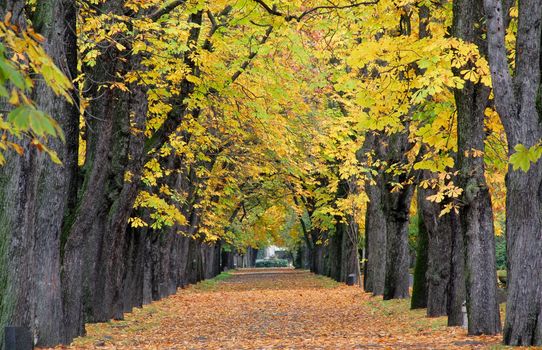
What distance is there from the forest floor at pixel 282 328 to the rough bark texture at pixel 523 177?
705 mm

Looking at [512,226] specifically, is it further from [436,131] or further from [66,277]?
[66,277]

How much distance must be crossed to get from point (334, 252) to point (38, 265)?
136 feet

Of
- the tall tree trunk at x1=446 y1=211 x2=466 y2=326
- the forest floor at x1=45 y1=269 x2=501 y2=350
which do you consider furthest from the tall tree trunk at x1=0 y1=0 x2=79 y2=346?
the tall tree trunk at x1=446 y1=211 x2=466 y2=326

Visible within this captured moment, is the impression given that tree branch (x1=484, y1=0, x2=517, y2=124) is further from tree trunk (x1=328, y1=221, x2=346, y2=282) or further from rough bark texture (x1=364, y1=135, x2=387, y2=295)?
tree trunk (x1=328, y1=221, x2=346, y2=282)

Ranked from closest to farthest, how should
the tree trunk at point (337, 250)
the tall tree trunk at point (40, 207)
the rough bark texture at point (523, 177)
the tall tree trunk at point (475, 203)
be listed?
the tall tree trunk at point (40, 207) < the rough bark texture at point (523, 177) < the tall tree trunk at point (475, 203) < the tree trunk at point (337, 250)

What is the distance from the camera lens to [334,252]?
56.2 meters

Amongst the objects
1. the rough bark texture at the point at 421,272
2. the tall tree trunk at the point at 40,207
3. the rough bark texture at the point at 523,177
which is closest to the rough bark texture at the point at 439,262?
the rough bark texture at the point at 421,272

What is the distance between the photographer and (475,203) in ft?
54.2

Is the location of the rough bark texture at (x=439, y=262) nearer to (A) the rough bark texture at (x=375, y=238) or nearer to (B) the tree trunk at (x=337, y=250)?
(A) the rough bark texture at (x=375, y=238)

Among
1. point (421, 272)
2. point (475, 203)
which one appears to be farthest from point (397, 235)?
point (475, 203)

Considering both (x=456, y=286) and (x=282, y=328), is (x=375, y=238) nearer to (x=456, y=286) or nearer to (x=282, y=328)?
(x=282, y=328)

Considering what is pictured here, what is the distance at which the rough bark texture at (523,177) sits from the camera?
45.3ft

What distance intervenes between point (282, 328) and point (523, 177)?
32.3 ft

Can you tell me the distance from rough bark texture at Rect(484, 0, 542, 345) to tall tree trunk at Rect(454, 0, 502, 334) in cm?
214
